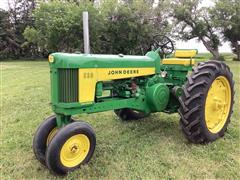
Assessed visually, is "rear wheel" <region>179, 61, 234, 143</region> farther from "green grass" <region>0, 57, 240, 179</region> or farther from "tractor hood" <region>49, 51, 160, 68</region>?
"tractor hood" <region>49, 51, 160, 68</region>

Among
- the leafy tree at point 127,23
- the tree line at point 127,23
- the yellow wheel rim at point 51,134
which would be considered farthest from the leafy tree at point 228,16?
the yellow wheel rim at point 51,134

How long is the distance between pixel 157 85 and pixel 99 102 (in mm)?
911

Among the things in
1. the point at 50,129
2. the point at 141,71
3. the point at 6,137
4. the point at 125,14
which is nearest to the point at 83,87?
the point at 50,129

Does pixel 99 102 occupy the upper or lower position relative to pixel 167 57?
lower

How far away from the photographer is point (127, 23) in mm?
20516

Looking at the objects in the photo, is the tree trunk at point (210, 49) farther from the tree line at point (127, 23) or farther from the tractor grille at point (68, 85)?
the tractor grille at point (68, 85)

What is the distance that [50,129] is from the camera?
334 cm

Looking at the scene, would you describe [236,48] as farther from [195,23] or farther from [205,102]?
[205,102]

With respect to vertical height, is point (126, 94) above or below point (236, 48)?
below

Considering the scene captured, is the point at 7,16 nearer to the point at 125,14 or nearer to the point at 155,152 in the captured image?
the point at 125,14

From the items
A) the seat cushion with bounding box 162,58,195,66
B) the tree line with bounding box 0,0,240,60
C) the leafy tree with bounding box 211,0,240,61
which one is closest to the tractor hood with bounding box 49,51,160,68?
the seat cushion with bounding box 162,58,195,66

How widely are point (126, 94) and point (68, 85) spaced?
974mm

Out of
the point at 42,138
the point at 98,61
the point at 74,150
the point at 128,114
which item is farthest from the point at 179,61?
the point at 42,138

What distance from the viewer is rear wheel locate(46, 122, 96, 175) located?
2.88 metres
